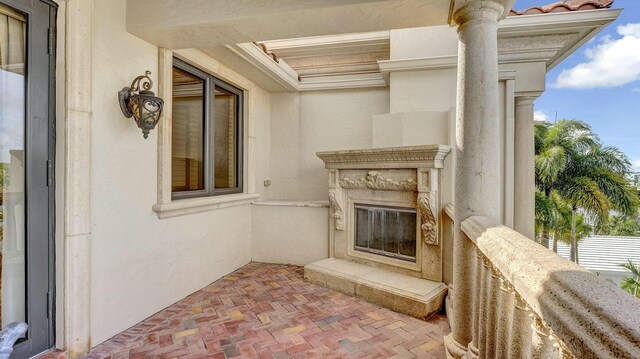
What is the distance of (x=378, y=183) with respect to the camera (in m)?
3.53

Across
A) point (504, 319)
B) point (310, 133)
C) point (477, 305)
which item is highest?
point (310, 133)

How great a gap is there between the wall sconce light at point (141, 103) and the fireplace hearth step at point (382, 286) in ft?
7.40

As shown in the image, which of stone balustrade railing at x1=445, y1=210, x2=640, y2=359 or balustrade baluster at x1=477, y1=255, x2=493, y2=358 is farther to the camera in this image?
balustrade baluster at x1=477, y1=255, x2=493, y2=358

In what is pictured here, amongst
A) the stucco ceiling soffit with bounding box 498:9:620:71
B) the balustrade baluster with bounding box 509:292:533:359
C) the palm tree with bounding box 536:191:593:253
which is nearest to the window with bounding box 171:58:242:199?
the balustrade baluster with bounding box 509:292:533:359

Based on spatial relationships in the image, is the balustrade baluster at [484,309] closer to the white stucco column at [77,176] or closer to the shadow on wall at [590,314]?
the shadow on wall at [590,314]

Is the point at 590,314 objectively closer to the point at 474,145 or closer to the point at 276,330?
the point at 474,145

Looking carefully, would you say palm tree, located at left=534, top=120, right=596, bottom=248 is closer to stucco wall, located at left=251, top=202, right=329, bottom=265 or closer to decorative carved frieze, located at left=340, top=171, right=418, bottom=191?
decorative carved frieze, located at left=340, top=171, right=418, bottom=191

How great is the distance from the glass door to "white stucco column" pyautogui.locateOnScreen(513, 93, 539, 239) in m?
4.53

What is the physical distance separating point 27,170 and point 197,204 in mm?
1428

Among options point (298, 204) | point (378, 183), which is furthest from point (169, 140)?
point (378, 183)

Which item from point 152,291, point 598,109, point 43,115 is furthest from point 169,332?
point 598,109

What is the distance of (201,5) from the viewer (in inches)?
90.3

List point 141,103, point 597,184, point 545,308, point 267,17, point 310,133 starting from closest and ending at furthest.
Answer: point 545,308 → point 267,17 → point 141,103 → point 310,133 → point 597,184

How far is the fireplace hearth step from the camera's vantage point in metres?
2.78
